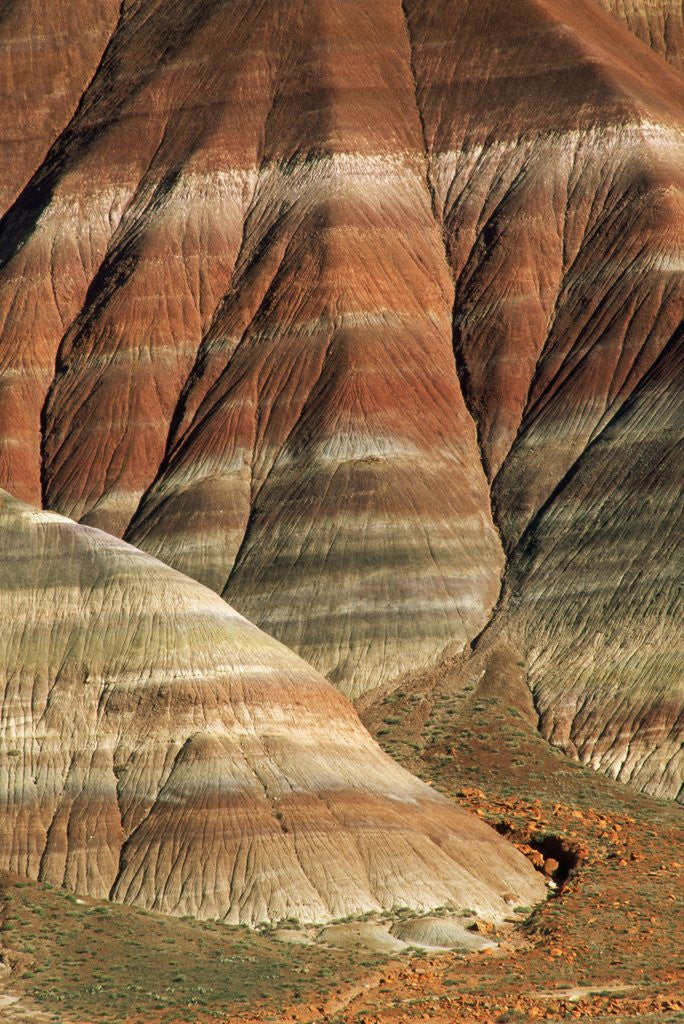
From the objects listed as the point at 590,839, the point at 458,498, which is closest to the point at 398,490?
the point at 458,498

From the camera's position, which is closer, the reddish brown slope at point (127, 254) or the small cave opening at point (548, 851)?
the small cave opening at point (548, 851)

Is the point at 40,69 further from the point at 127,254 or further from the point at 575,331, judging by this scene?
the point at 575,331

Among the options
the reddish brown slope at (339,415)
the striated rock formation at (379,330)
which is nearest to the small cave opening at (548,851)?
the striated rock formation at (379,330)

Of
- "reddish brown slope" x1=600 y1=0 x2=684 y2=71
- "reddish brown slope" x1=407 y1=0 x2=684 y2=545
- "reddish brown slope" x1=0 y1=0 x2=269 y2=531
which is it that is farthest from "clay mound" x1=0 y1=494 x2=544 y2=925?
"reddish brown slope" x1=600 y1=0 x2=684 y2=71

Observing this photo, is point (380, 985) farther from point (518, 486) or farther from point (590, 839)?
point (518, 486)

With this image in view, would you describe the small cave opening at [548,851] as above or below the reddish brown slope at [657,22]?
below

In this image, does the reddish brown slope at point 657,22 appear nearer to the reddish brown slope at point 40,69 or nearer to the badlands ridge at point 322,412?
the badlands ridge at point 322,412

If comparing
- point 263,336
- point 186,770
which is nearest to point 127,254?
point 263,336
